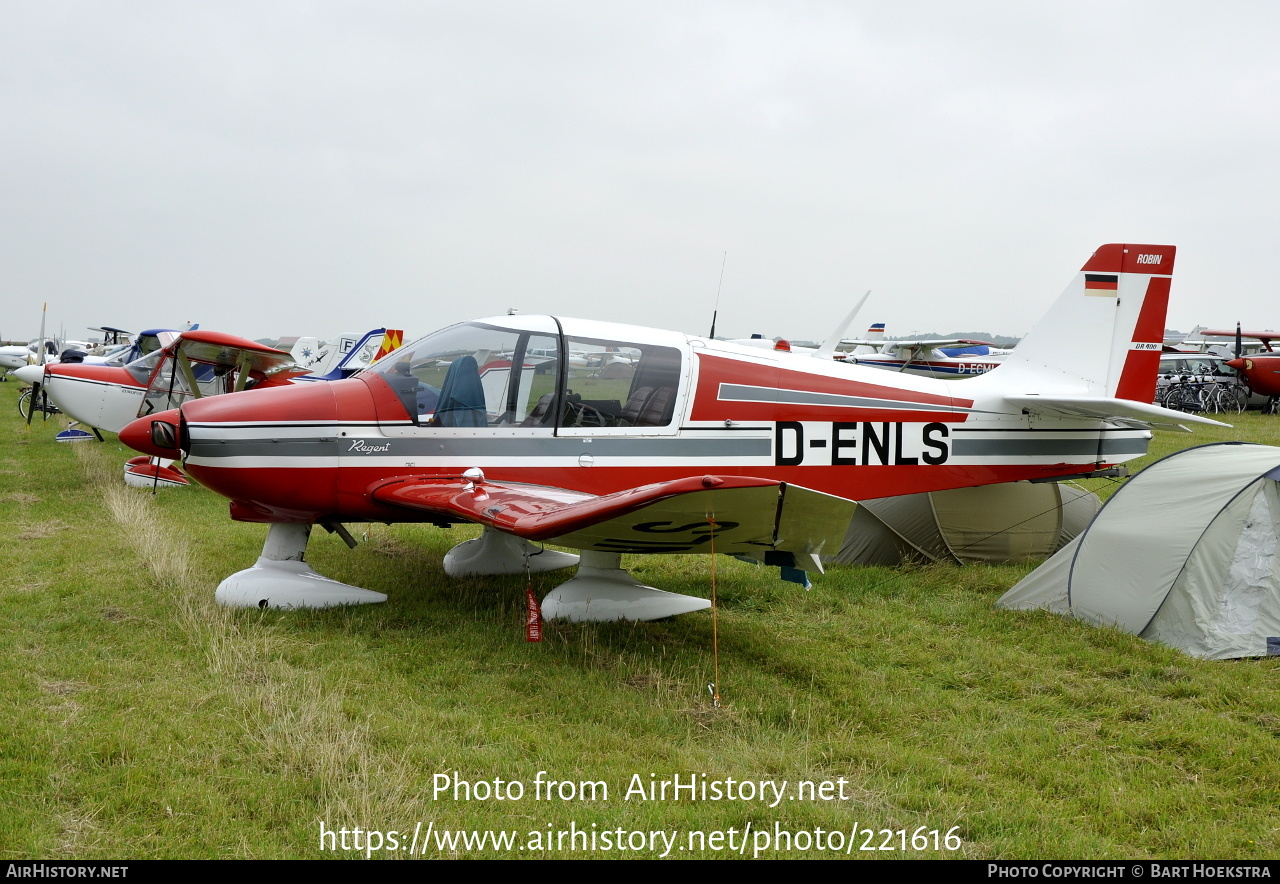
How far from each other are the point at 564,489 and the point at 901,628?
7.96 ft

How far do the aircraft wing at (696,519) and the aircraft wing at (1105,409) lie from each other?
309 centimetres

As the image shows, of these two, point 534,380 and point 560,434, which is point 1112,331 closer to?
point 560,434

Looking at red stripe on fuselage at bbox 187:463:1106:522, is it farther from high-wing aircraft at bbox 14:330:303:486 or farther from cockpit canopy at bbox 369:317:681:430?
high-wing aircraft at bbox 14:330:303:486

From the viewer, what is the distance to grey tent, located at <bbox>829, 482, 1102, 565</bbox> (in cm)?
750

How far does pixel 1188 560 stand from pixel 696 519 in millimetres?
3356

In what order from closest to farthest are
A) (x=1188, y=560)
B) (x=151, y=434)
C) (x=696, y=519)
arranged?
(x=696, y=519) → (x=1188, y=560) → (x=151, y=434)

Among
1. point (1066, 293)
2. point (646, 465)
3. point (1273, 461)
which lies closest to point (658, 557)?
point (646, 465)

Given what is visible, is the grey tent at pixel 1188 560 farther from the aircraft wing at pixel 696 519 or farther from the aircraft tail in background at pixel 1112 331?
the aircraft wing at pixel 696 519

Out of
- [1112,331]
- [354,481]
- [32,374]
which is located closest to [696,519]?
[354,481]

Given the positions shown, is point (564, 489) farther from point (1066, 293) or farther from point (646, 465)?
point (1066, 293)

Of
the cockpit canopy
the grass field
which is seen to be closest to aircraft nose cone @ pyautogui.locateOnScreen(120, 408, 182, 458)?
the grass field

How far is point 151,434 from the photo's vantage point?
5.64 m

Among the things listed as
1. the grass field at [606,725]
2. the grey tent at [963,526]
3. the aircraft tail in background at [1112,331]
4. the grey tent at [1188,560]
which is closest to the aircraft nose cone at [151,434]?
the grass field at [606,725]

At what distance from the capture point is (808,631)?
5770mm
